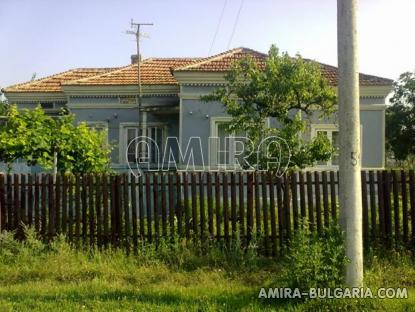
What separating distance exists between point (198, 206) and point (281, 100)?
4.73 meters

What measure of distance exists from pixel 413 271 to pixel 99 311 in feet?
14.4

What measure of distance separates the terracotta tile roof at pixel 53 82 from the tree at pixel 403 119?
75.1 ft

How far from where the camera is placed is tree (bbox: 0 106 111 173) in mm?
9195

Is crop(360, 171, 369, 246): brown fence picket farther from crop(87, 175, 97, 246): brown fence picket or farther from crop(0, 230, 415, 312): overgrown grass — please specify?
crop(87, 175, 97, 246): brown fence picket

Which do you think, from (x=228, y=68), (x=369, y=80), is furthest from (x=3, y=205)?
(x=369, y=80)

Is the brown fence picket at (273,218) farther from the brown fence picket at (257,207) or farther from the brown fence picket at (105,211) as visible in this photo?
the brown fence picket at (105,211)

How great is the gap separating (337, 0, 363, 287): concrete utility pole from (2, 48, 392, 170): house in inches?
381

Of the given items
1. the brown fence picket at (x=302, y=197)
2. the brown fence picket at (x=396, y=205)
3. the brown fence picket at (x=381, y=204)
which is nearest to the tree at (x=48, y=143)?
the brown fence picket at (x=302, y=197)

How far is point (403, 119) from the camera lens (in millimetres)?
33875

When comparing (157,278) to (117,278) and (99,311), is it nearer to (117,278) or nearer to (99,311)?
(117,278)

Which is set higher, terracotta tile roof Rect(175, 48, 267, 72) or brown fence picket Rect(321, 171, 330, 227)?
terracotta tile roof Rect(175, 48, 267, 72)

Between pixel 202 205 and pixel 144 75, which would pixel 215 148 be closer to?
pixel 144 75

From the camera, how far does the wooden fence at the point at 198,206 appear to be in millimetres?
7199

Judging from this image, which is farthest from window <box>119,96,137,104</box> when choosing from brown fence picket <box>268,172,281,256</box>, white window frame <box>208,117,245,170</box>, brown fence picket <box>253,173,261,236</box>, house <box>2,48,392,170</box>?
brown fence picket <box>268,172,281,256</box>
